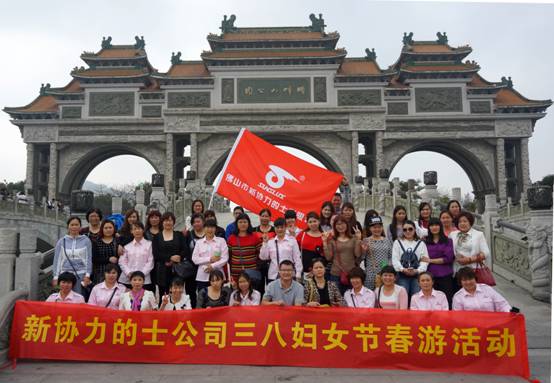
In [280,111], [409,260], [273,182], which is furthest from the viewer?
[280,111]

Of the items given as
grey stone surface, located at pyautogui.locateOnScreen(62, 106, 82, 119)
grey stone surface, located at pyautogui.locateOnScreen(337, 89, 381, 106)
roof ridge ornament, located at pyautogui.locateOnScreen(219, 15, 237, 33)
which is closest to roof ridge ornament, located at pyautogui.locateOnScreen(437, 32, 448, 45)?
grey stone surface, located at pyautogui.locateOnScreen(337, 89, 381, 106)

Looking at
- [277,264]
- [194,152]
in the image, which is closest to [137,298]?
[277,264]

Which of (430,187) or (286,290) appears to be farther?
(430,187)

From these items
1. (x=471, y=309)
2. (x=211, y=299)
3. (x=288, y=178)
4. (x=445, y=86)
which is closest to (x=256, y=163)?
(x=288, y=178)

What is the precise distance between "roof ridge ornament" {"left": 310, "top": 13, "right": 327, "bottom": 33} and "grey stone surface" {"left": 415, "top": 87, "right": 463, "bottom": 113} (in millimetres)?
6866

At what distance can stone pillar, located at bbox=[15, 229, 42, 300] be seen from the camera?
14.3 feet

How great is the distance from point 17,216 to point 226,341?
15.4 meters

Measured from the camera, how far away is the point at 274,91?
2430 centimetres

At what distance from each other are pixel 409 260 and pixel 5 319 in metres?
3.66

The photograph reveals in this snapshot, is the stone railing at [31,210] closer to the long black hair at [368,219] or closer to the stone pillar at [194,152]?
the stone pillar at [194,152]

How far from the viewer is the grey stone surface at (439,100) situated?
2544 centimetres

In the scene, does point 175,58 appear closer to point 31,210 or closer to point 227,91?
point 227,91

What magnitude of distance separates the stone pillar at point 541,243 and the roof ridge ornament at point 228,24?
76.6 ft

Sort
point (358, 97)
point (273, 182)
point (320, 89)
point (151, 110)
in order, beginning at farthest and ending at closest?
point (151, 110) < point (358, 97) < point (320, 89) < point (273, 182)
